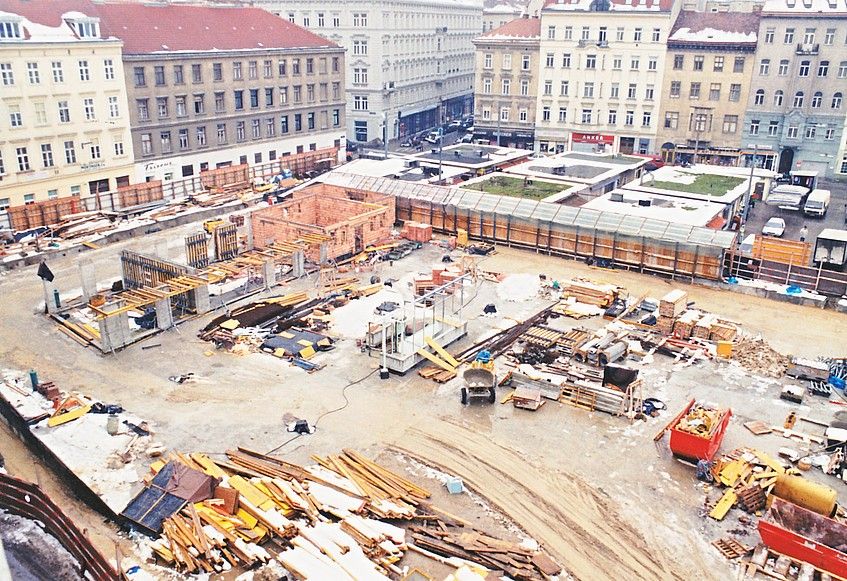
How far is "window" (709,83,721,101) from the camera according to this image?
7179 centimetres

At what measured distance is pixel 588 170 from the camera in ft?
200

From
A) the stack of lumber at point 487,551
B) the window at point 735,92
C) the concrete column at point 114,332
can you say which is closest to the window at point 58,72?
the concrete column at point 114,332

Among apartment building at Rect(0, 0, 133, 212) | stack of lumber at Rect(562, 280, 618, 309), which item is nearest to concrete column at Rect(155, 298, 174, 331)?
stack of lumber at Rect(562, 280, 618, 309)

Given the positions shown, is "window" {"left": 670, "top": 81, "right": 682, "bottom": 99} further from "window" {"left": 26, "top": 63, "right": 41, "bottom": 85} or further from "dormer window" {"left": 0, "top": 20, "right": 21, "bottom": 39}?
"dormer window" {"left": 0, "top": 20, "right": 21, "bottom": 39}

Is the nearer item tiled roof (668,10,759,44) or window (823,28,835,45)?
window (823,28,835,45)

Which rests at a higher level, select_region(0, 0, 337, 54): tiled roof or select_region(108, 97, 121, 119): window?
select_region(0, 0, 337, 54): tiled roof

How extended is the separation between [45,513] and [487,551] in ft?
37.4

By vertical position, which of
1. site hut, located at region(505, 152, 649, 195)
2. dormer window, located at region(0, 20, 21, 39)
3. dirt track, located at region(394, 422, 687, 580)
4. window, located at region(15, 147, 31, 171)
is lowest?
dirt track, located at region(394, 422, 687, 580)

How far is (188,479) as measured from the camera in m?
21.1

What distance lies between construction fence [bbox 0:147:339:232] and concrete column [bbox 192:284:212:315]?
70.0 ft

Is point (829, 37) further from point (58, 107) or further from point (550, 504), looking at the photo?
point (58, 107)

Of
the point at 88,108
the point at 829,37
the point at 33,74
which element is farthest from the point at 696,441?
the point at 829,37

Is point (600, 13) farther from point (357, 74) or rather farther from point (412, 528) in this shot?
point (412, 528)

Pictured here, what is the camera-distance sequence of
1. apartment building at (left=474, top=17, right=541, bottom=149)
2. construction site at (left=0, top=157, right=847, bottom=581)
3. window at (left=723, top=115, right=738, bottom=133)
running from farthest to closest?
1. apartment building at (left=474, top=17, right=541, bottom=149)
2. window at (left=723, top=115, right=738, bottom=133)
3. construction site at (left=0, top=157, right=847, bottom=581)
